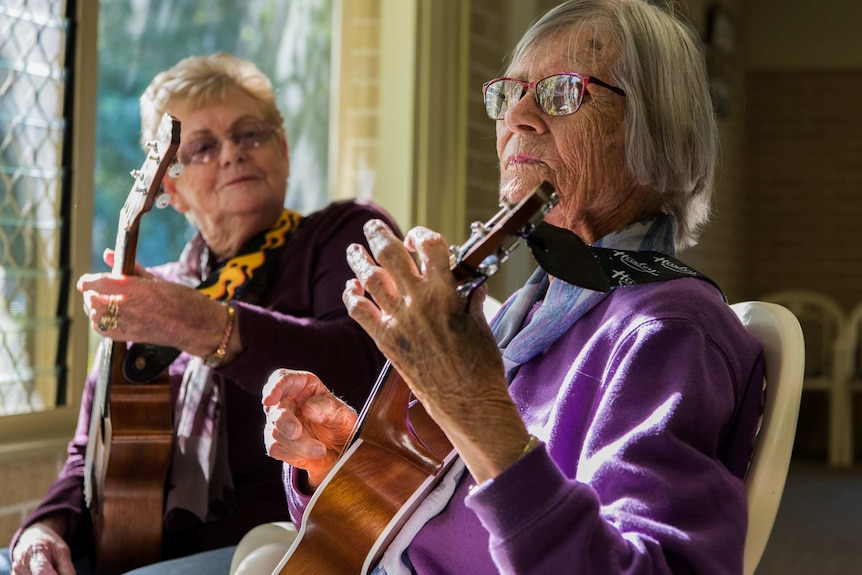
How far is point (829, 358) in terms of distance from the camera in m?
6.54

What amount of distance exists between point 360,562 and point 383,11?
2.44 m

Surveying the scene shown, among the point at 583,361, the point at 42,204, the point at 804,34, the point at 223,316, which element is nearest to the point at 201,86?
the point at 42,204

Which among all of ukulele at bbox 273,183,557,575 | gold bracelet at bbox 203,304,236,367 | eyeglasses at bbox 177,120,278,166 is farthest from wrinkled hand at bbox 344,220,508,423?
eyeglasses at bbox 177,120,278,166

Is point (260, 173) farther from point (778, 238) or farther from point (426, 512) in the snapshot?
point (778, 238)

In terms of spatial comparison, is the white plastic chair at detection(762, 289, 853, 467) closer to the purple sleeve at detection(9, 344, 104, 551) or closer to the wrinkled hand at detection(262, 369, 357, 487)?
the purple sleeve at detection(9, 344, 104, 551)

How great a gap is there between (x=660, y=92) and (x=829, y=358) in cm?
576

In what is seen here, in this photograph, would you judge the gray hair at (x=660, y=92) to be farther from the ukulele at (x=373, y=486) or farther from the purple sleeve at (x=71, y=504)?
the purple sleeve at (x=71, y=504)

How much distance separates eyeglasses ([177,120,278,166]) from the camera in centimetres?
200

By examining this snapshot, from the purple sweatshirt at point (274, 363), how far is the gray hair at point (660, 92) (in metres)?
0.61

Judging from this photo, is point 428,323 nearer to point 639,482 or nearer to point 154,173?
point 639,482

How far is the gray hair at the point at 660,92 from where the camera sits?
49.9 inches

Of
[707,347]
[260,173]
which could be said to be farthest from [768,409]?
[260,173]

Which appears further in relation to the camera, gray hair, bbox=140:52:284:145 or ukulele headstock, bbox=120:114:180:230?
gray hair, bbox=140:52:284:145

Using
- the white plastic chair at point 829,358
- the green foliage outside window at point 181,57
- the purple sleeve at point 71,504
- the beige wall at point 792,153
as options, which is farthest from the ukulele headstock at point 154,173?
the beige wall at point 792,153
